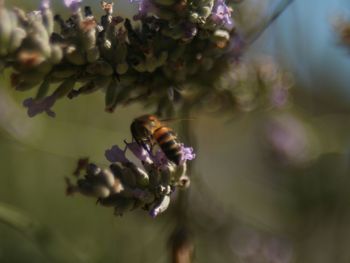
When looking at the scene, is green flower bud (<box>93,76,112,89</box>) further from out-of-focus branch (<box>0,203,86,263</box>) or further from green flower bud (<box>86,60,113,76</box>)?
out-of-focus branch (<box>0,203,86,263</box>)

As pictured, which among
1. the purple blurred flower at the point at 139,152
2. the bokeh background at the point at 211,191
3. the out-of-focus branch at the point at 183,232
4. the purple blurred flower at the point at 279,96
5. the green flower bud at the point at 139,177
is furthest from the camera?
the bokeh background at the point at 211,191

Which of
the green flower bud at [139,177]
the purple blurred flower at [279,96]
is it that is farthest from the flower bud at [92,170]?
the purple blurred flower at [279,96]

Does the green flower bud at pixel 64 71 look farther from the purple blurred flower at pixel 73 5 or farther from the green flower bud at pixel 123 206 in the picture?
the green flower bud at pixel 123 206

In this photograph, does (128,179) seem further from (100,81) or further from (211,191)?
(211,191)

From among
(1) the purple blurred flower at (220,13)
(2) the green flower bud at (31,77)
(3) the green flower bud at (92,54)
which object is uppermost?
(1) the purple blurred flower at (220,13)

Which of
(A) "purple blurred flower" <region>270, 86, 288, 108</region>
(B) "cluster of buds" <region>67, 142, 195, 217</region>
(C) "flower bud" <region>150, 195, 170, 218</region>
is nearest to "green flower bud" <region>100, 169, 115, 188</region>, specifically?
(B) "cluster of buds" <region>67, 142, 195, 217</region>

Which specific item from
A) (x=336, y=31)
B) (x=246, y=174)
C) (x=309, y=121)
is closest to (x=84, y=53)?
(x=336, y=31)
